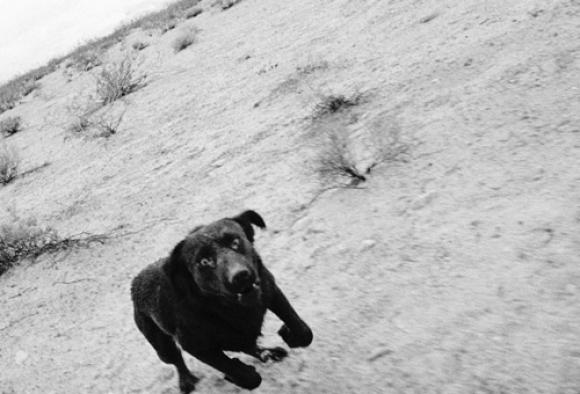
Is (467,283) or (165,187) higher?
(165,187)

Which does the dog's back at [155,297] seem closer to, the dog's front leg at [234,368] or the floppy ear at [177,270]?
the floppy ear at [177,270]

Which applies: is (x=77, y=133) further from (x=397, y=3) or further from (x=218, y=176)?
(x=397, y=3)

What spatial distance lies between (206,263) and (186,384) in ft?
3.24

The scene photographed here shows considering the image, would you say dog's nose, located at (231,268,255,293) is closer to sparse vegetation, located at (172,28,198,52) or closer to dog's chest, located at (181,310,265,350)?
dog's chest, located at (181,310,265,350)

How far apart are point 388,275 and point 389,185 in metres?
1.14

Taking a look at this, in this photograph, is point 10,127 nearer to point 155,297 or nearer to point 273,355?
point 155,297

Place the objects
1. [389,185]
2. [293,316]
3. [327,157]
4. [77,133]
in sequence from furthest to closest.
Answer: [77,133] < [327,157] < [389,185] < [293,316]

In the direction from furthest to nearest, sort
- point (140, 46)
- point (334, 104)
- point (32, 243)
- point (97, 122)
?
1. point (140, 46)
2. point (97, 122)
3. point (32, 243)
4. point (334, 104)

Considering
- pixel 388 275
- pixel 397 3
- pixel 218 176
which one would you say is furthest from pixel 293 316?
pixel 397 3

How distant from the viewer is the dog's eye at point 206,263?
268 centimetres

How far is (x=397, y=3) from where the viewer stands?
906cm

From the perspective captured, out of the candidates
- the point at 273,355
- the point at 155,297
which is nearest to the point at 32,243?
the point at 155,297

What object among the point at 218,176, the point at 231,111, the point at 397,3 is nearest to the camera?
the point at 218,176

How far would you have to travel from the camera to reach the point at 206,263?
2695mm
